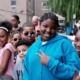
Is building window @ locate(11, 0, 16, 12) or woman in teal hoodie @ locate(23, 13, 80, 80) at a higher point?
woman in teal hoodie @ locate(23, 13, 80, 80)

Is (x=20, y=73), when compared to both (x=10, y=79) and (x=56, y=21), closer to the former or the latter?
(x=10, y=79)

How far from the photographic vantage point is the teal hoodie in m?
3.12

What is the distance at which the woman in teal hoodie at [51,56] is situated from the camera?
3119mm

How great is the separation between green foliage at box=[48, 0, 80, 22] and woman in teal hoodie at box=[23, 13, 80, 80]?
663 inches

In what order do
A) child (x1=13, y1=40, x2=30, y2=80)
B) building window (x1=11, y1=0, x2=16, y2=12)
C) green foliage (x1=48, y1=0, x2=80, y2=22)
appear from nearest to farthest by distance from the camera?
child (x1=13, y1=40, x2=30, y2=80), green foliage (x1=48, y1=0, x2=80, y2=22), building window (x1=11, y1=0, x2=16, y2=12)

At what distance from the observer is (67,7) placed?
21281 millimetres

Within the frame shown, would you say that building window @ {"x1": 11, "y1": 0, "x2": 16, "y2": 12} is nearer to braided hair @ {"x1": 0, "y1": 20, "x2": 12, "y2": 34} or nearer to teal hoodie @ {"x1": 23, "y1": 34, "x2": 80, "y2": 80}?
braided hair @ {"x1": 0, "y1": 20, "x2": 12, "y2": 34}

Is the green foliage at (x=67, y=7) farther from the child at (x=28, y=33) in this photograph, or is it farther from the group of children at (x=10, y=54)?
the group of children at (x=10, y=54)

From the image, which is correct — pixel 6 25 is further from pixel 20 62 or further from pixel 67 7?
pixel 67 7

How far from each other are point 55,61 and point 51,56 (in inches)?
3.2

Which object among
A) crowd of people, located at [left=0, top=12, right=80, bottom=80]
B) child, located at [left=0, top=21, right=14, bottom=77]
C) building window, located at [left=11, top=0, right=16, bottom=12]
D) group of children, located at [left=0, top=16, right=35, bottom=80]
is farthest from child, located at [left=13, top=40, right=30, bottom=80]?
building window, located at [left=11, top=0, right=16, bottom=12]

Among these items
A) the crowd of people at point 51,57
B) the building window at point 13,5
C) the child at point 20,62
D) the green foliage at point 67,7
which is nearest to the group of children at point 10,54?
the child at point 20,62

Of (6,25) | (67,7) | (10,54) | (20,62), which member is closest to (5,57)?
(10,54)

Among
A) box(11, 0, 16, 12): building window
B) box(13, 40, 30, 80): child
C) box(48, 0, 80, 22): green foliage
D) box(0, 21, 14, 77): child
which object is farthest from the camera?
box(11, 0, 16, 12): building window
